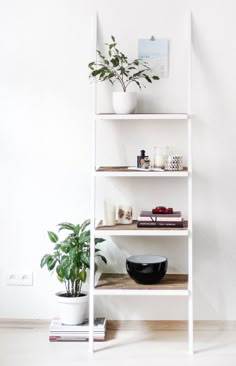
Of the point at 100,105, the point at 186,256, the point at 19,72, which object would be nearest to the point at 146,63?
the point at 100,105

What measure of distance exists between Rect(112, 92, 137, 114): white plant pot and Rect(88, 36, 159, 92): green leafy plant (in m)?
0.09

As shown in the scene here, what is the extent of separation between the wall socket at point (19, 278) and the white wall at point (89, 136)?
0.03 m

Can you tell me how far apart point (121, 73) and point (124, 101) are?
0.18 m

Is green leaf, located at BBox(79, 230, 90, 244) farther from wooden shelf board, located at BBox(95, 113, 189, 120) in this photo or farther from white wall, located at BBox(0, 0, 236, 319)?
wooden shelf board, located at BBox(95, 113, 189, 120)

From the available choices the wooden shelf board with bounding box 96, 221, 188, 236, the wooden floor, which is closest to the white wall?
the wooden floor

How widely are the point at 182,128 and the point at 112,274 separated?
3.01 ft

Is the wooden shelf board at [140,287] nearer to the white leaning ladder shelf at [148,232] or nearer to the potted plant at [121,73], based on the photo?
the white leaning ladder shelf at [148,232]

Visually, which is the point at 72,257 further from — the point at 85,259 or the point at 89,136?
the point at 89,136

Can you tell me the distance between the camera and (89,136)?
127 inches

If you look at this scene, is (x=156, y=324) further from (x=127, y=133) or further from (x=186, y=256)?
(x=127, y=133)

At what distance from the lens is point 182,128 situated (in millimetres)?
3205

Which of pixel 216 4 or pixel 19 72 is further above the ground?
pixel 216 4

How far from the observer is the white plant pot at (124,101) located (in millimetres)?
2995

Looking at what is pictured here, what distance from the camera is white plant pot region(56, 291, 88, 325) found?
3.05 m
